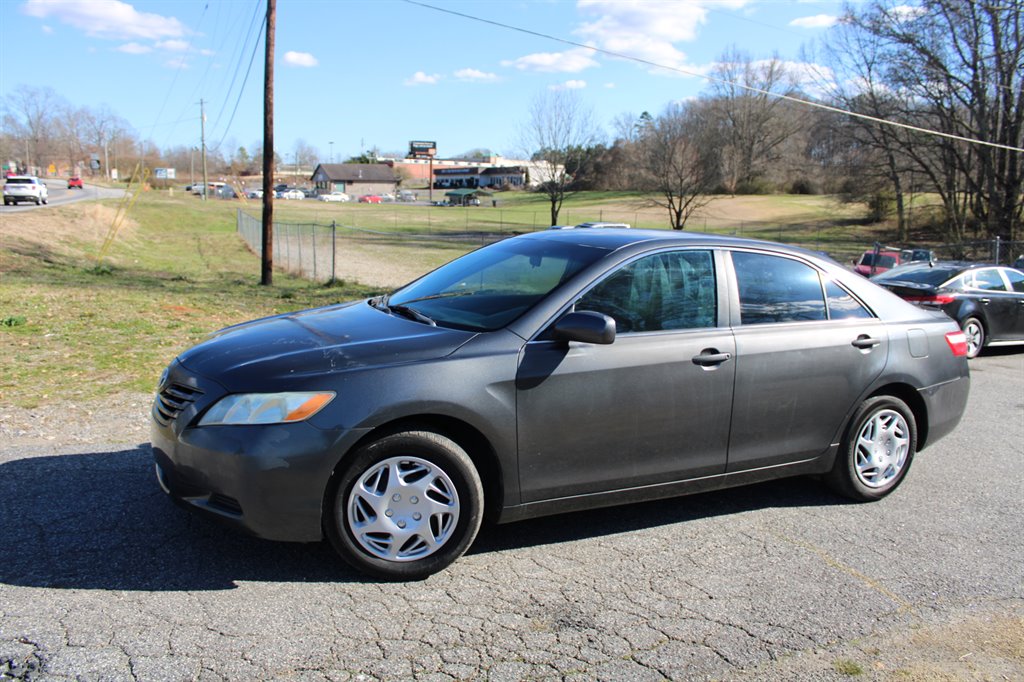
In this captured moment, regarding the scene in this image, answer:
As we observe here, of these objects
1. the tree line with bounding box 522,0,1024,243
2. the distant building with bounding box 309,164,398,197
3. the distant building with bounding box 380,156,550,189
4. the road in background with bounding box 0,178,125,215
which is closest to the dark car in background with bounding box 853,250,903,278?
the tree line with bounding box 522,0,1024,243

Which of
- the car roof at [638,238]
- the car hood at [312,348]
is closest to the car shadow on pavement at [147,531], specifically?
the car hood at [312,348]

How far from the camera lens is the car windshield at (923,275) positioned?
11969 millimetres

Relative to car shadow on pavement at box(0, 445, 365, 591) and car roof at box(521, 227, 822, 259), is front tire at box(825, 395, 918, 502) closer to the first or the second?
car roof at box(521, 227, 822, 259)

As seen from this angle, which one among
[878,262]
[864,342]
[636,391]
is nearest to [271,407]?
[636,391]

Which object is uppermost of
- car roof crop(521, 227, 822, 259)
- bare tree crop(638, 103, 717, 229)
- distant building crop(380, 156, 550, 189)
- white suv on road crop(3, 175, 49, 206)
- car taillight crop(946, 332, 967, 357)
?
distant building crop(380, 156, 550, 189)

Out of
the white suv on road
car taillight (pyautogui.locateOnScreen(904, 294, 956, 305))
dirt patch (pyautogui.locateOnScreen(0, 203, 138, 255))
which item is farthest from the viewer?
the white suv on road

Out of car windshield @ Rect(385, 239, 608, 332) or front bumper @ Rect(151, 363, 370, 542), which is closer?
front bumper @ Rect(151, 363, 370, 542)

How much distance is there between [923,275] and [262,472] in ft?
38.6

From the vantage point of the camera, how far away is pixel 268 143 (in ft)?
61.5

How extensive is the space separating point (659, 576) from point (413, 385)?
5.02 feet

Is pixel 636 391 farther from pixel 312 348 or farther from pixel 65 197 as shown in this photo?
pixel 65 197

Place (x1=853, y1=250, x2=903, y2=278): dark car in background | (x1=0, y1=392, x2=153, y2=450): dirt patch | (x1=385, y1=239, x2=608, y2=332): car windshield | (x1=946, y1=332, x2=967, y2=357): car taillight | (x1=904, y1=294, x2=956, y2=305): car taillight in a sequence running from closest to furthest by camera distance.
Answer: (x1=385, y1=239, x2=608, y2=332): car windshield
(x1=946, y1=332, x2=967, y2=357): car taillight
(x1=0, y1=392, x2=153, y2=450): dirt patch
(x1=904, y1=294, x2=956, y2=305): car taillight
(x1=853, y1=250, x2=903, y2=278): dark car in background

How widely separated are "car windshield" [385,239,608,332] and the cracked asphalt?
3.98 ft

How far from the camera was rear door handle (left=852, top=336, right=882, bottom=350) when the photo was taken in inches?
188
